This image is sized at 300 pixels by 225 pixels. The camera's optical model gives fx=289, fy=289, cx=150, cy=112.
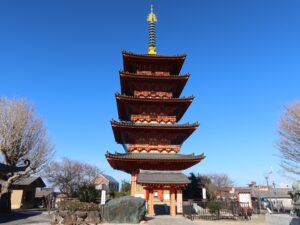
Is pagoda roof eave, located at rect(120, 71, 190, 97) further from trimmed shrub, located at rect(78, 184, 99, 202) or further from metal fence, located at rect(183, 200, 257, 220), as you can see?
metal fence, located at rect(183, 200, 257, 220)

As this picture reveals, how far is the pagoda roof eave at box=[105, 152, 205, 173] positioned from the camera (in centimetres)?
2809

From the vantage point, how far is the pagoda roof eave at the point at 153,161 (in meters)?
28.1

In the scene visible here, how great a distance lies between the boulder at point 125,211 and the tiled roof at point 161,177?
4340 millimetres

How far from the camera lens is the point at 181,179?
27.3m

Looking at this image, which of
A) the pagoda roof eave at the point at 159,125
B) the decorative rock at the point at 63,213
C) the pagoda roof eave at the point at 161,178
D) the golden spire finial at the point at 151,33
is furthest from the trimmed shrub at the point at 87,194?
the golden spire finial at the point at 151,33

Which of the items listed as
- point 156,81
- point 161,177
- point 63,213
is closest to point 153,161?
point 161,177

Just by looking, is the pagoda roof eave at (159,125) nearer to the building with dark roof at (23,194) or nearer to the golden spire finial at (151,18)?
the golden spire finial at (151,18)

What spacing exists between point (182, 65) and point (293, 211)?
85.0 ft

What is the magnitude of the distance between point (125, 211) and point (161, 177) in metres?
6.81

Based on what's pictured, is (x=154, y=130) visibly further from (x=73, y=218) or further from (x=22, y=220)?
(x=22, y=220)

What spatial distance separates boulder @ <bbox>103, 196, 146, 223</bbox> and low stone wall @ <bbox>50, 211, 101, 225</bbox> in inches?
39.9

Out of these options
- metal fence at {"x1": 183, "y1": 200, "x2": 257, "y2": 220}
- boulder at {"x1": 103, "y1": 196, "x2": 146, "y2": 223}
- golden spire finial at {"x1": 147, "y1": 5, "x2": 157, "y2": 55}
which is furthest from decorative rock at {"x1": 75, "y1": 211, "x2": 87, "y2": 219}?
golden spire finial at {"x1": 147, "y1": 5, "x2": 157, "y2": 55}

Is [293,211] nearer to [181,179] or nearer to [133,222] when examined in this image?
[133,222]

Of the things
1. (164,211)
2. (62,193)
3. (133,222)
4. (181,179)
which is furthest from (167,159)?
(62,193)
